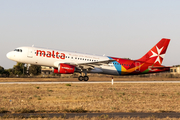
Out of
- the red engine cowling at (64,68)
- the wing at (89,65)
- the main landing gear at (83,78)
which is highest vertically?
the wing at (89,65)

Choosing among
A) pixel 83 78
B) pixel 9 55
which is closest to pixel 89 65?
pixel 83 78

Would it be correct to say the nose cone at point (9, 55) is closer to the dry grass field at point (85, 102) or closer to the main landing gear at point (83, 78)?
the main landing gear at point (83, 78)

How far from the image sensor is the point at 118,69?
45031 mm

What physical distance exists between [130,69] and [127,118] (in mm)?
33994

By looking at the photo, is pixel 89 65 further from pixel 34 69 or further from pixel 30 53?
pixel 34 69

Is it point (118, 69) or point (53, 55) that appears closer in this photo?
point (53, 55)

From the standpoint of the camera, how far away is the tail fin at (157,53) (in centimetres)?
4759

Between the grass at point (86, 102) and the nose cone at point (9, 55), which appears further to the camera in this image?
the nose cone at point (9, 55)

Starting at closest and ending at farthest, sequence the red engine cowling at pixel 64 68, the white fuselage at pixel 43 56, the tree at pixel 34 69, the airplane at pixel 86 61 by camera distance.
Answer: the red engine cowling at pixel 64 68, the white fuselage at pixel 43 56, the airplane at pixel 86 61, the tree at pixel 34 69

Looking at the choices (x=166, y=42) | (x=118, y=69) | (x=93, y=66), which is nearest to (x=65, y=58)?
(x=93, y=66)

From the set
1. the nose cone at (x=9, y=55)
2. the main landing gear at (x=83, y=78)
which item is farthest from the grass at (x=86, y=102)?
the main landing gear at (x=83, y=78)

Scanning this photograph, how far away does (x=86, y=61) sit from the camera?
142ft

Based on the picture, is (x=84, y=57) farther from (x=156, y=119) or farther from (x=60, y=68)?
(x=156, y=119)

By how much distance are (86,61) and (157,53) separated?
13723mm
